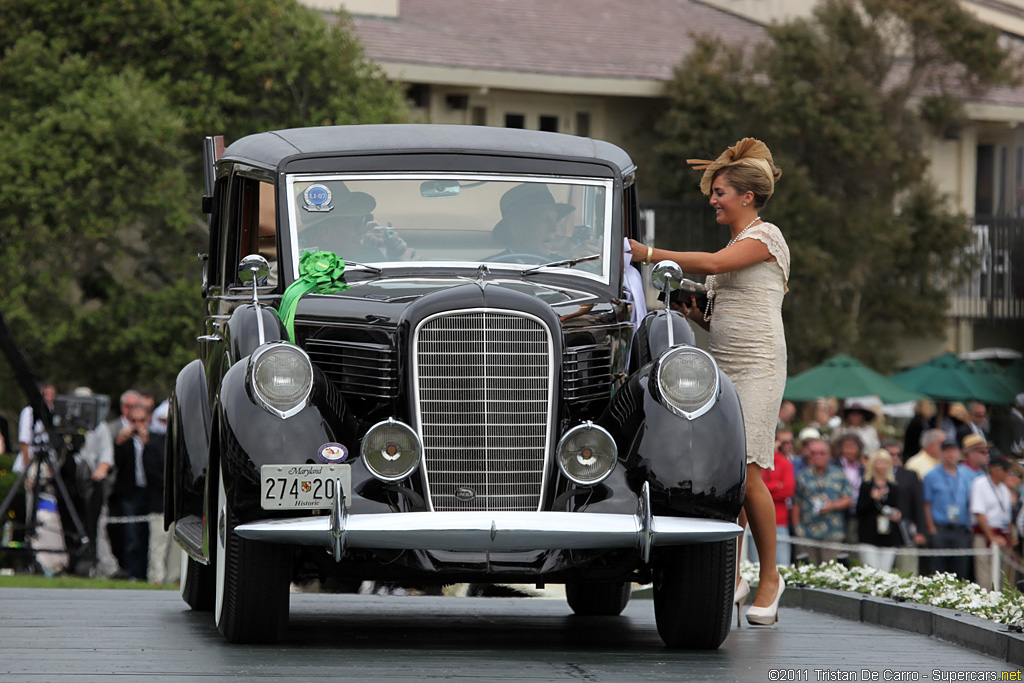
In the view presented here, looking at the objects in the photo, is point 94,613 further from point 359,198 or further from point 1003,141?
point 1003,141

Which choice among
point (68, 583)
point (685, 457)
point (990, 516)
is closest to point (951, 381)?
point (990, 516)

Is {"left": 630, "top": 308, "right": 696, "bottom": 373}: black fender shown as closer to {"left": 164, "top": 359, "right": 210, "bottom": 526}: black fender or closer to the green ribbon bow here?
the green ribbon bow

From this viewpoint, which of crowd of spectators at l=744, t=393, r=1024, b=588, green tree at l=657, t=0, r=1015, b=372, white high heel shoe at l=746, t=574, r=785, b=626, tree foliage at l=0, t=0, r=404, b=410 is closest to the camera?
white high heel shoe at l=746, t=574, r=785, b=626

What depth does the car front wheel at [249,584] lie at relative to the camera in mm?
6664

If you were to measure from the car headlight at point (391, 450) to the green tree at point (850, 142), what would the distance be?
22537 mm

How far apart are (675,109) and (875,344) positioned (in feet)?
18.3

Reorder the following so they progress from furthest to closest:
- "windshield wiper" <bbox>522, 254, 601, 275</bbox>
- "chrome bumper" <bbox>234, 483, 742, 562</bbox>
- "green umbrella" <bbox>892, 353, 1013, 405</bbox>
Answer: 1. "green umbrella" <bbox>892, 353, 1013, 405</bbox>
2. "windshield wiper" <bbox>522, 254, 601, 275</bbox>
3. "chrome bumper" <bbox>234, 483, 742, 562</bbox>

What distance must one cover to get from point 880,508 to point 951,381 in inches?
410

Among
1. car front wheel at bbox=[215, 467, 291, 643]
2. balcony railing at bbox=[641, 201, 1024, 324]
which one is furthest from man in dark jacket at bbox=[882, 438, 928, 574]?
car front wheel at bbox=[215, 467, 291, 643]

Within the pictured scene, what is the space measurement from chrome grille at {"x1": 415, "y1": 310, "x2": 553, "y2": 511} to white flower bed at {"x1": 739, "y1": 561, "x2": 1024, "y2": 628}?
2.25 m

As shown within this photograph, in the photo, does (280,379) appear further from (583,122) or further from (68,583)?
(583,122)

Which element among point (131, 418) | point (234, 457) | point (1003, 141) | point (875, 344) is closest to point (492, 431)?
point (234, 457)

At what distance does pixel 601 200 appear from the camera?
8078 mm

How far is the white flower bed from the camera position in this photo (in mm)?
7555
